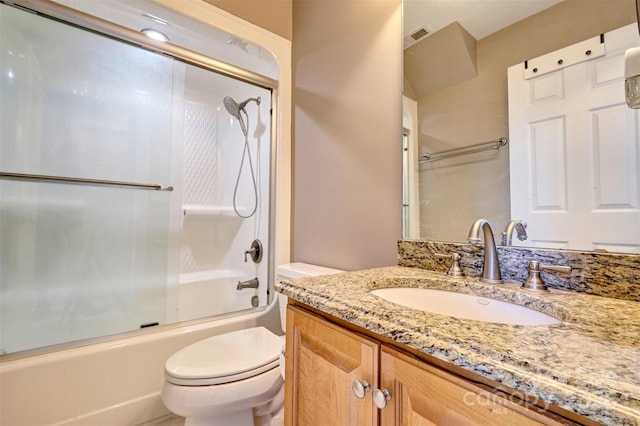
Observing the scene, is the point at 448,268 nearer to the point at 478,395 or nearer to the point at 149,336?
the point at 478,395

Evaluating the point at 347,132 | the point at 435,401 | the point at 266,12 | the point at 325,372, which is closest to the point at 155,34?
the point at 266,12

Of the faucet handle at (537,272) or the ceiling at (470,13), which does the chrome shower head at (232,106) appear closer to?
the ceiling at (470,13)

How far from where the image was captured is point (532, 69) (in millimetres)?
835

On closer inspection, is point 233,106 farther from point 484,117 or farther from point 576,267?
point 576,267

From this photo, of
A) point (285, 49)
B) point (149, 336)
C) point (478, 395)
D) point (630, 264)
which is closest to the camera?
point (478, 395)

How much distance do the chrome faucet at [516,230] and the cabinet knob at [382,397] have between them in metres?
0.57

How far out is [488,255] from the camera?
0.78 meters

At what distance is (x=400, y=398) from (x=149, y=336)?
1301 mm

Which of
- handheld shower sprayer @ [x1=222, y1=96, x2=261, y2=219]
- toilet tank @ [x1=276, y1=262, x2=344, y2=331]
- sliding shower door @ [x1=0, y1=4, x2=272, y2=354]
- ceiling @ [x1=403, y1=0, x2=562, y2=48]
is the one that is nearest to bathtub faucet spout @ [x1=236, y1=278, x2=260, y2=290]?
sliding shower door @ [x1=0, y1=4, x2=272, y2=354]

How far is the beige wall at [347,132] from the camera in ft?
3.80

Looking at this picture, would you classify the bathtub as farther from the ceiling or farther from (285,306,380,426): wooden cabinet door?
(285,306,380,426): wooden cabinet door

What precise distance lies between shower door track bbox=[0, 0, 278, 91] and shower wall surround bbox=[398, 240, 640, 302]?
1.47m

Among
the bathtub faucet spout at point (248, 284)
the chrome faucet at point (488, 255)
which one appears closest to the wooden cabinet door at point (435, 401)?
the chrome faucet at point (488, 255)

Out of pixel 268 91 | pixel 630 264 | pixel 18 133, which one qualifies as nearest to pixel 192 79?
pixel 268 91
